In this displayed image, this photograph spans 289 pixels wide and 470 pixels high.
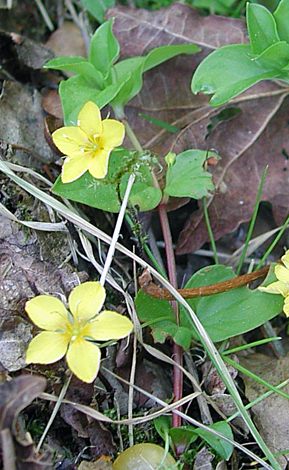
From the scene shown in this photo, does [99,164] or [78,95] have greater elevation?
[78,95]

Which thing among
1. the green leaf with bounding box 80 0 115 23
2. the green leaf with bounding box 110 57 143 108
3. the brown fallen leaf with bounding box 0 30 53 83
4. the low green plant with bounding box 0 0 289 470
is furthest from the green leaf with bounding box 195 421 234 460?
the green leaf with bounding box 80 0 115 23

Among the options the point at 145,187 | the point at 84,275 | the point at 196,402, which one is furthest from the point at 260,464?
the point at 145,187

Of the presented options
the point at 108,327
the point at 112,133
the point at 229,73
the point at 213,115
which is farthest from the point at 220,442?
the point at 213,115

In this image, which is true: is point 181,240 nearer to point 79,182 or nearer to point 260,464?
point 79,182

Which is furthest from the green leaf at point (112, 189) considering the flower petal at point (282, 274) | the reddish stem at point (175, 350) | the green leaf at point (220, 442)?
the green leaf at point (220, 442)

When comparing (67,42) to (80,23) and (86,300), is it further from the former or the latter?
(86,300)
